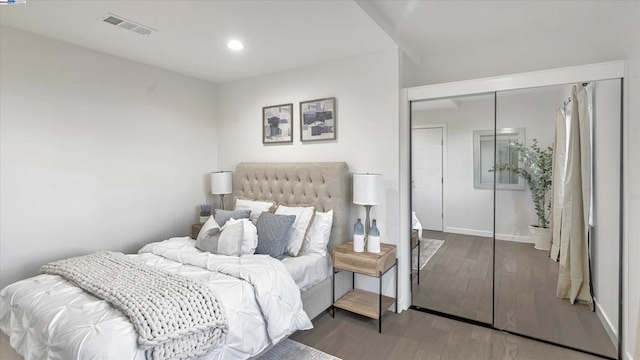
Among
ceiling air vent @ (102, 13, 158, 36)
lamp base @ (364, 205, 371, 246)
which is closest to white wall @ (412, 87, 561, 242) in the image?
lamp base @ (364, 205, 371, 246)

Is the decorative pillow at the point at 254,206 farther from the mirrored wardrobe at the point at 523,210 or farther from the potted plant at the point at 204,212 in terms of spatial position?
the mirrored wardrobe at the point at 523,210

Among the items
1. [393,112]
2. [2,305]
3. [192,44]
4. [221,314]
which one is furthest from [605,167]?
[2,305]

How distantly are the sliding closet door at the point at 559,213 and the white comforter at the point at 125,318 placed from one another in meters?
1.89

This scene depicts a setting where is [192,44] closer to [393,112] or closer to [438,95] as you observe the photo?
[393,112]

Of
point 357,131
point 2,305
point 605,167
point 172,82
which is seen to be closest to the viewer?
point 2,305

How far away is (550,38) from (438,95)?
44.8 inches

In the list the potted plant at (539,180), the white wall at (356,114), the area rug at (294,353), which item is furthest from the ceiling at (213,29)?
the area rug at (294,353)

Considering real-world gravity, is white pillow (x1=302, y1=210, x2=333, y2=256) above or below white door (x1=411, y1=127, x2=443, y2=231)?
below

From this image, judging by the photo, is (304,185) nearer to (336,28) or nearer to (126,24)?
(336,28)

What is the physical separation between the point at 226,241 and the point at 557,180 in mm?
2798

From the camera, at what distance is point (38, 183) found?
2697 millimetres

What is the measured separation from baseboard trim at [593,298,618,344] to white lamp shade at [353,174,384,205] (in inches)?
72.7

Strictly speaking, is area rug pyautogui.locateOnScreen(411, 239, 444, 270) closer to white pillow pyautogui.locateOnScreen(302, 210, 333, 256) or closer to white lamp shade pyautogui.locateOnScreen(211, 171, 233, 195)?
white pillow pyautogui.locateOnScreen(302, 210, 333, 256)

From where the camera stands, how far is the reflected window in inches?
102
